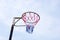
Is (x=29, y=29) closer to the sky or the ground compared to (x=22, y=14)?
closer to the ground

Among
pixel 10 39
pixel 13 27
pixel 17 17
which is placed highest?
pixel 17 17

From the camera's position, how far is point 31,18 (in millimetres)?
18109

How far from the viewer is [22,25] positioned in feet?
58.7

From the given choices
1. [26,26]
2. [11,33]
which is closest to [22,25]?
[26,26]

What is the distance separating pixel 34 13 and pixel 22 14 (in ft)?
4.69

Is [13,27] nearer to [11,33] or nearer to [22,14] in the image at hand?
[11,33]

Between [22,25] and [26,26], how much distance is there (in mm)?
527

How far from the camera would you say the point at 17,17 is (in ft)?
60.1

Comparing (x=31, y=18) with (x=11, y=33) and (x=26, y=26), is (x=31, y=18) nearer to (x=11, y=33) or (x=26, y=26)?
(x=26, y=26)

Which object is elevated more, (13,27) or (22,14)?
(22,14)

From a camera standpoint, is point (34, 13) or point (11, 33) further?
point (34, 13)

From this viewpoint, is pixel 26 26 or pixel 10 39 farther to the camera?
pixel 26 26

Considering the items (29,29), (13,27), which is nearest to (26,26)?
(29,29)

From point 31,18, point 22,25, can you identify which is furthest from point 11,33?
point 31,18
